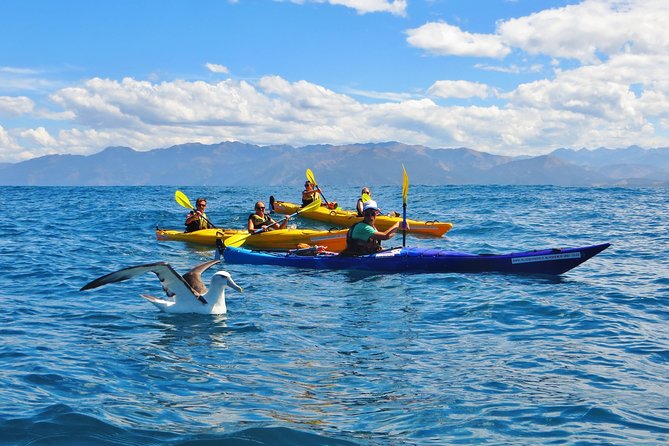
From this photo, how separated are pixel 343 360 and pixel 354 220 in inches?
617

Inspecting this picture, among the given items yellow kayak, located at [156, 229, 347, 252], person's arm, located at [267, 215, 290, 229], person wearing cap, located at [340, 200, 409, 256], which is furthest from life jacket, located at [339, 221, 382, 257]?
person's arm, located at [267, 215, 290, 229]

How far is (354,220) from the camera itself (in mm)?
23219

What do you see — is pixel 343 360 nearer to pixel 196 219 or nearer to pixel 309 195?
pixel 196 219

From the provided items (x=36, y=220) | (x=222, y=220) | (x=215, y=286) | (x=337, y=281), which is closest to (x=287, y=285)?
(x=337, y=281)

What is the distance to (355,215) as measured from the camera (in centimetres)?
2317

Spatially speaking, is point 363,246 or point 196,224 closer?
point 363,246

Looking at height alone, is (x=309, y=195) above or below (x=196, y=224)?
above

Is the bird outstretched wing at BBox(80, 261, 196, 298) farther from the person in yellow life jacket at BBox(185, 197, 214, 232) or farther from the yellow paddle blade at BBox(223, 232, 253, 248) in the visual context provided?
the person in yellow life jacket at BBox(185, 197, 214, 232)

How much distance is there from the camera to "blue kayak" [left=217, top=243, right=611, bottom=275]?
12.7 m

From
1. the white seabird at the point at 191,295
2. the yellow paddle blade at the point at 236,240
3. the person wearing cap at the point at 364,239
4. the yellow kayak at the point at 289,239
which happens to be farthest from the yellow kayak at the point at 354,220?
the white seabird at the point at 191,295

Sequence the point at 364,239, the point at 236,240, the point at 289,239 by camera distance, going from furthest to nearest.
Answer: the point at 289,239 < the point at 236,240 < the point at 364,239

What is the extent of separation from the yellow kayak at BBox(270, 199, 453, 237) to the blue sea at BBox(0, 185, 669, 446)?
6.95 m

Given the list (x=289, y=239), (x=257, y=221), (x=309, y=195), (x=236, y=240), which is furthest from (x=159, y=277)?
(x=309, y=195)

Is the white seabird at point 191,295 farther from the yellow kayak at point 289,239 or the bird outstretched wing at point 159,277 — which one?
the yellow kayak at point 289,239
